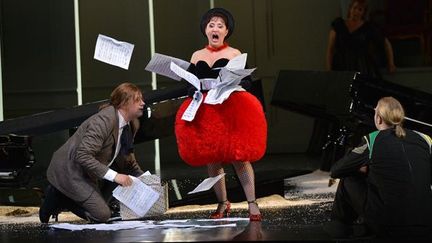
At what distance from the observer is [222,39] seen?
18.7 ft

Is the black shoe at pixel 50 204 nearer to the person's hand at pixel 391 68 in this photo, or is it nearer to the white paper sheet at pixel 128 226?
the white paper sheet at pixel 128 226

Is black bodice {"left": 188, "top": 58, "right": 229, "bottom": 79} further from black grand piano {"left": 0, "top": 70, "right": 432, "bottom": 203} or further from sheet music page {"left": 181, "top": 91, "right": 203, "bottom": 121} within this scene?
black grand piano {"left": 0, "top": 70, "right": 432, "bottom": 203}

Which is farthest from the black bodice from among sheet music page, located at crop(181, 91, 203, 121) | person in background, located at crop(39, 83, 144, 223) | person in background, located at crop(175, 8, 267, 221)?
person in background, located at crop(39, 83, 144, 223)

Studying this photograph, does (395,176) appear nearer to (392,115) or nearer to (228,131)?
(392,115)

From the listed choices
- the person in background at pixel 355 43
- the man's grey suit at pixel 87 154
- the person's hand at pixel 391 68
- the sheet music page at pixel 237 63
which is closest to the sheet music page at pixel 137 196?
the man's grey suit at pixel 87 154

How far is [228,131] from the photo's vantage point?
18.1 feet

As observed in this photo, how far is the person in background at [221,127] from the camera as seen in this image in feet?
18.1

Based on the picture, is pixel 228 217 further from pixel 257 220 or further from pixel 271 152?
pixel 271 152

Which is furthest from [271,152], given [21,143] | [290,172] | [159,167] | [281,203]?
[21,143]

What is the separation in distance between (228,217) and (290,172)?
1.98m

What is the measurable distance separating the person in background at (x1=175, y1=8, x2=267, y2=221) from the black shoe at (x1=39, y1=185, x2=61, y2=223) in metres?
0.83

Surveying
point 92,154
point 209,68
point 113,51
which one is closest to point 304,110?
point 209,68

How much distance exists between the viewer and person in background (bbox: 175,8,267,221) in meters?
Answer: 5.50

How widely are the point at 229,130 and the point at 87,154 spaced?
825 millimetres
